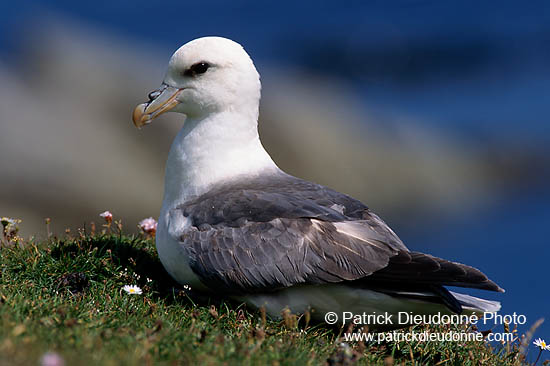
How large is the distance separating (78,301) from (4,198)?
30.0ft

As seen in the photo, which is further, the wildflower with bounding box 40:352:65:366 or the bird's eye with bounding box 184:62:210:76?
the bird's eye with bounding box 184:62:210:76

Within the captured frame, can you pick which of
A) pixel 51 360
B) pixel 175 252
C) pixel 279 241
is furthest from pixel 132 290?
pixel 51 360

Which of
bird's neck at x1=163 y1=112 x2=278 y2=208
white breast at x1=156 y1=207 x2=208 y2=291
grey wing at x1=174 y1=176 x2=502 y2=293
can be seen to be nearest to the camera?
grey wing at x1=174 y1=176 x2=502 y2=293

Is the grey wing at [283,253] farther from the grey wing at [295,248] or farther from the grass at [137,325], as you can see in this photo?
the grass at [137,325]

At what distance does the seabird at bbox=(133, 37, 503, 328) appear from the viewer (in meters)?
4.06

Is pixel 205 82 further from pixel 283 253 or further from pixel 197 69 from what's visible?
pixel 283 253

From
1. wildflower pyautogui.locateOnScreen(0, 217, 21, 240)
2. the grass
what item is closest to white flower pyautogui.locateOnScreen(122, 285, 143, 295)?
the grass

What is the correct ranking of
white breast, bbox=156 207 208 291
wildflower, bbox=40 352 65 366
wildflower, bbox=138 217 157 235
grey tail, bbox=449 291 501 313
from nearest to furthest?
wildflower, bbox=40 352 65 366 → grey tail, bbox=449 291 501 313 → white breast, bbox=156 207 208 291 → wildflower, bbox=138 217 157 235

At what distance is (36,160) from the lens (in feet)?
43.2

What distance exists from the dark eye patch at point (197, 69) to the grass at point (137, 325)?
1353 millimetres

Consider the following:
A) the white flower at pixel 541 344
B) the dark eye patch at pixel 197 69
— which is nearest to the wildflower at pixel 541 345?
the white flower at pixel 541 344

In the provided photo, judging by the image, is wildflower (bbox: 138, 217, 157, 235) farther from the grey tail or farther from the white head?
the grey tail

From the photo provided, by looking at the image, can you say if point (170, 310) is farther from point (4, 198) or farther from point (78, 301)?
point (4, 198)

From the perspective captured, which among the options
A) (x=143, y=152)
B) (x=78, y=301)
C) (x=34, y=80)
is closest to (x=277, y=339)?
(x=78, y=301)
